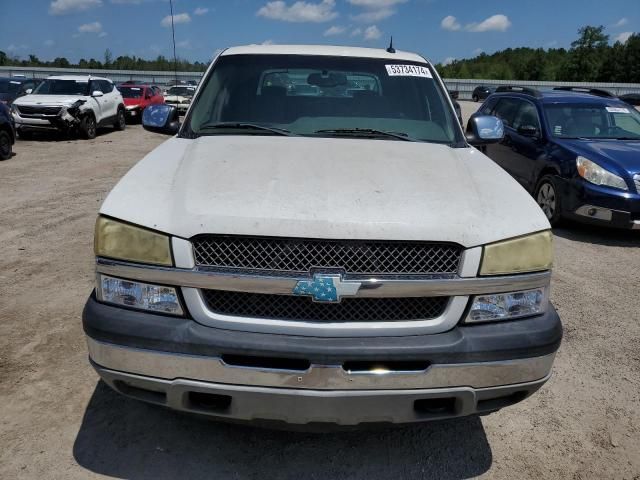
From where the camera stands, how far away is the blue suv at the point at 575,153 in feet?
21.7

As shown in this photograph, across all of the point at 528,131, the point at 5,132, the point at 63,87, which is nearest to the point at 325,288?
the point at 528,131

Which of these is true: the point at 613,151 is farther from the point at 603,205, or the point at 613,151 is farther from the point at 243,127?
the point at 243,127

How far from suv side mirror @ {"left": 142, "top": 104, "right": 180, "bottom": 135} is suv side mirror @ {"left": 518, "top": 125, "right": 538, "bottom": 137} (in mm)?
5446

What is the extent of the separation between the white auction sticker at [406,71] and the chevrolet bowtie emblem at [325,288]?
2.16 m

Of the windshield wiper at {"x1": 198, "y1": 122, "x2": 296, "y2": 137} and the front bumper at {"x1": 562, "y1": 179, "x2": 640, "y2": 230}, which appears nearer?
the windshield wiper at {"x1": 198, "y1": 122, "x2": 296, "y2": 137}

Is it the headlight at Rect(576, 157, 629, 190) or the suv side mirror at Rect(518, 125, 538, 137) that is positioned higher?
the suv side mirror at Rect(518, 125, 538, 137)

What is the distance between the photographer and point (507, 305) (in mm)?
2373

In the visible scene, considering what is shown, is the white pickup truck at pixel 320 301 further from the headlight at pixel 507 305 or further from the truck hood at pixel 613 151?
the truck hood at pixel 613 151

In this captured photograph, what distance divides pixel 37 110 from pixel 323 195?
1603cm

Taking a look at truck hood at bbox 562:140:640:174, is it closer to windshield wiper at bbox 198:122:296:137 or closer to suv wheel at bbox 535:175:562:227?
suv wheel at bbox 535:175:562:227

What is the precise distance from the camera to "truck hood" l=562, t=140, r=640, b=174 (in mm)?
6703

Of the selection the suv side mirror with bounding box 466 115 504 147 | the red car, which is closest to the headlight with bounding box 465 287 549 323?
the suv side mirror with bounding box 466 115 504 147

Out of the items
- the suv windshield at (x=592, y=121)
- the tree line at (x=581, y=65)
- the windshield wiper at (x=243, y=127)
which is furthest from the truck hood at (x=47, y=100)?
the tree line at (x=581, y=65)

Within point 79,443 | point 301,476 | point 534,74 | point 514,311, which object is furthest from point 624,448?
point 534,74
